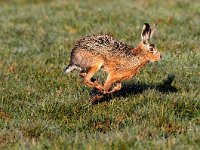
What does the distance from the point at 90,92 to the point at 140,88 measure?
1042mm

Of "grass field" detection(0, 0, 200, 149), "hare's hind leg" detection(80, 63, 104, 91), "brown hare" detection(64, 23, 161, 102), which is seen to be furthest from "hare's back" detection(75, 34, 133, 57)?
"grass field" detection(0, 0, 200, 149)

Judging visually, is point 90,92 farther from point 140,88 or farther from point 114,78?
point 140,88

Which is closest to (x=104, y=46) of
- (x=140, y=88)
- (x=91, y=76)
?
(x=91, y=76)

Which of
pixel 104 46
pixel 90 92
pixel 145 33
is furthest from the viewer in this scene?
pixel 90 92

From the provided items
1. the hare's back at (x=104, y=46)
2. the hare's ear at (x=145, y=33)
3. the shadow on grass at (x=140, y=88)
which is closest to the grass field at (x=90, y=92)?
the shadow on grass at (x=140, y=88)

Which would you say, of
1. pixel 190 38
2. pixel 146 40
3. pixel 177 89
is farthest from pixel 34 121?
pixel 190 38

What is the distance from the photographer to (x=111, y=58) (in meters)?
9.77

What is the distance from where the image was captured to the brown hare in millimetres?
9711

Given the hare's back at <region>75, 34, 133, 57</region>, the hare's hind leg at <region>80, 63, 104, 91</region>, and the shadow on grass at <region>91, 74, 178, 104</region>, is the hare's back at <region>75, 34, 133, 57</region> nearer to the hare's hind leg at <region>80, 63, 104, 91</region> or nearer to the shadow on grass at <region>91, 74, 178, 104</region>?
the hare's hind leg at <region>80, 63, 104, 91</region>

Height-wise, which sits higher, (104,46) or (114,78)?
(104,46)

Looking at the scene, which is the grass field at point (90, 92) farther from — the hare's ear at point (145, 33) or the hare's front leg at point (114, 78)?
the hare's ear at point (145, 33)

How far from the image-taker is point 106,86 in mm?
9750

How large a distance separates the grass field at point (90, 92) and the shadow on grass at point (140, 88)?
0.07ft

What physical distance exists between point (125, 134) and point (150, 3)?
58.0ft
